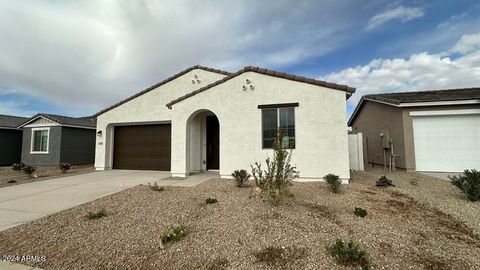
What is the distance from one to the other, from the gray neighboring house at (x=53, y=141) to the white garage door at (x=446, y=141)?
777 inches

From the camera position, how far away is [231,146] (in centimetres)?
849

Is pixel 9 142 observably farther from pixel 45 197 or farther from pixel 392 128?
pixel 392 128

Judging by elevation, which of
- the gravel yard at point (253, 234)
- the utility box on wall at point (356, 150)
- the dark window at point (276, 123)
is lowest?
the gravel yard at point (253, 234)

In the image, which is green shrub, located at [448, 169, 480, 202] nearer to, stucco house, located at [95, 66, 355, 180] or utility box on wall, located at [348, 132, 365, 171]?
stucco house, located at [95, 66, 355, 180]

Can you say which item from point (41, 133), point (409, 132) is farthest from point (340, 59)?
point (41, 133)

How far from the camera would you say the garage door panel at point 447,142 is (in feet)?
31.6

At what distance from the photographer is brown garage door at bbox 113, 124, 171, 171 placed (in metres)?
11.5

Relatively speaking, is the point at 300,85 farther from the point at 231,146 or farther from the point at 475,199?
the point at 475,199

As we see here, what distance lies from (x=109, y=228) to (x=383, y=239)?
15.9ft

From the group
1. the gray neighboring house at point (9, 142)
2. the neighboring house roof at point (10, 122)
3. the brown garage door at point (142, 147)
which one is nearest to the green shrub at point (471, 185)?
the brown garage door at point (142, 147)

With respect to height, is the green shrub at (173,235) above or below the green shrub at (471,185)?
below

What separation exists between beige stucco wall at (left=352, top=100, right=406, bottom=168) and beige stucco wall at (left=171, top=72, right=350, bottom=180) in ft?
18.7

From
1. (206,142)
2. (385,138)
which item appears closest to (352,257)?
(206,142)

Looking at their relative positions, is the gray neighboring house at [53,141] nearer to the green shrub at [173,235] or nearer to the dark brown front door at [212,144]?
the dark brown front door at [212,144]
